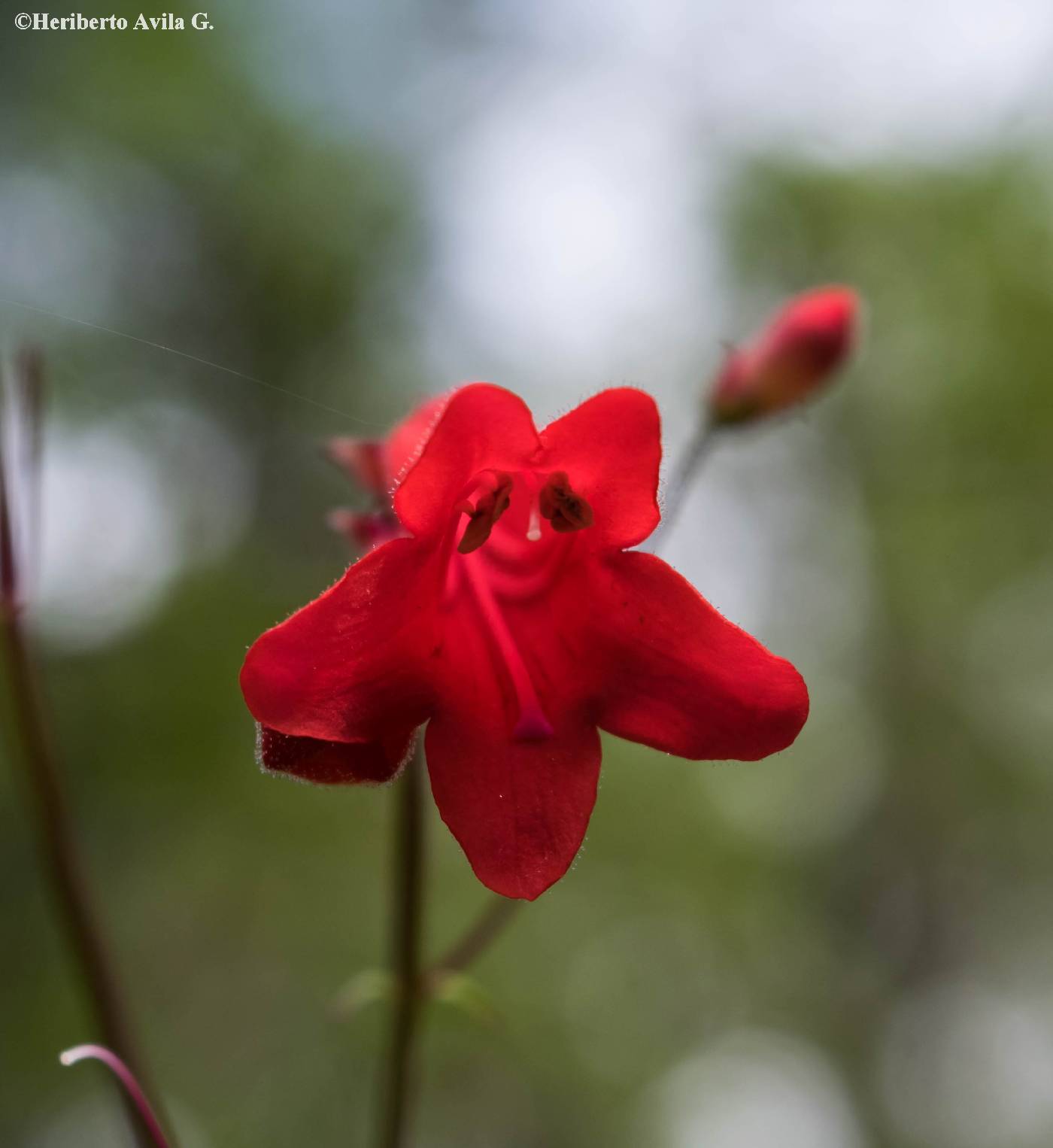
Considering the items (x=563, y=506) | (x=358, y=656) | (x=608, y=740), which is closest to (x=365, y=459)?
(x=563, y=506)

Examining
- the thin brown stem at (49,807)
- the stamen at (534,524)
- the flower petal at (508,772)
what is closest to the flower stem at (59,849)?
the thin brown stem at (49,807)

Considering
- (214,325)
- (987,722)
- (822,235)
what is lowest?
(987,722)

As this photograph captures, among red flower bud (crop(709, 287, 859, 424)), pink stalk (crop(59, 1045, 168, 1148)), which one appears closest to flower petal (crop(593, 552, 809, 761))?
pink stalk (crop(59, 1045, 168, 1148))

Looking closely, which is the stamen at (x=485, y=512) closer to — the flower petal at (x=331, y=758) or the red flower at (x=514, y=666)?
the red flower at (x=514, y=666)

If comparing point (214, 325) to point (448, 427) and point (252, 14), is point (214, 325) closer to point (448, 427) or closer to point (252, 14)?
point (252, 14)

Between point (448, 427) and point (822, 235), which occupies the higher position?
point (822, 235)

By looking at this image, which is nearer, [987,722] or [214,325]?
[214,325]

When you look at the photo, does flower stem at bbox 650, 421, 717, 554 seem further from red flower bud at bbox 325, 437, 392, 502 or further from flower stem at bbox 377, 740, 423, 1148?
flower stem at bbox 377, 740, 423, 1148

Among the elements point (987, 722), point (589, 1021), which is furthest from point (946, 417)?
point (589, 1021)

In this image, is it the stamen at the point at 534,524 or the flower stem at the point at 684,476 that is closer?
the stamen at the point at 534,524
